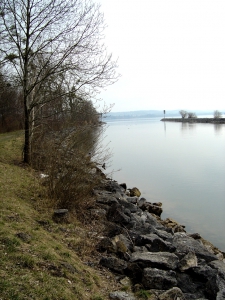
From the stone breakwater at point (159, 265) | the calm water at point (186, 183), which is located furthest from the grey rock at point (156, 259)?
the calm water at point (186, 183)

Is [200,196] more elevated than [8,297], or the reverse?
[8,297]

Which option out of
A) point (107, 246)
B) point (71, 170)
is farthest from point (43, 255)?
point (71, 170)

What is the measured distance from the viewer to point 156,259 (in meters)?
5.44

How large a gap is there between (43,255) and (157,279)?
1.83 m

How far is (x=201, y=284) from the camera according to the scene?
17.4ft

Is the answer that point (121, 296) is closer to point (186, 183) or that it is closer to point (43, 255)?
point (43, 255)

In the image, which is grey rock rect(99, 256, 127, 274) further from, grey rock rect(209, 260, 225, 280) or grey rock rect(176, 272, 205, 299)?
grey rock rect(209, 260, 225, 280)

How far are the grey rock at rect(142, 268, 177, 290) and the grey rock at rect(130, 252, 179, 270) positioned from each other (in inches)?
12.9

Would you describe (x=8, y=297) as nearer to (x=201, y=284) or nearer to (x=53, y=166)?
(x=201, y=284)

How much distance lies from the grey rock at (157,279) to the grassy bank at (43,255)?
0.55 meters

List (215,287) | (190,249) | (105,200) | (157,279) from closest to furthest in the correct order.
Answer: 1. (157,279)
2. (215,287)
3. (190,249)
4. (105,200)

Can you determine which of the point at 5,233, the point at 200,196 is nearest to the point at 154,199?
the point at 200,196

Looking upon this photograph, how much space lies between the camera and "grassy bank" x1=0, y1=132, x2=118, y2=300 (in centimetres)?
359

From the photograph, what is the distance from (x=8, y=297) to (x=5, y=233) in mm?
1730
